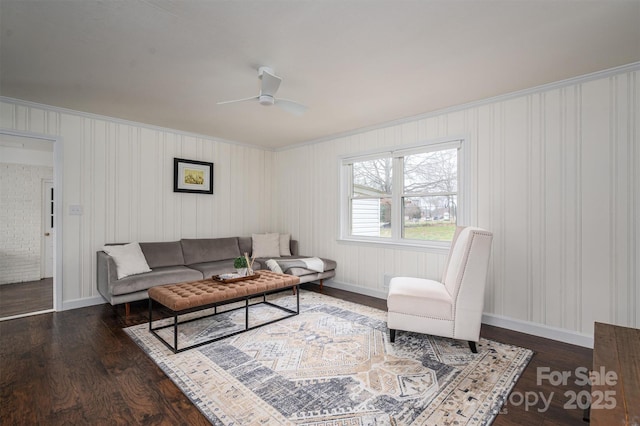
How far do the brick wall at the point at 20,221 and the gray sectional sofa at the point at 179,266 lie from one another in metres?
2.73

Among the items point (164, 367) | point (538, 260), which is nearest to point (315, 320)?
point (164, 367)

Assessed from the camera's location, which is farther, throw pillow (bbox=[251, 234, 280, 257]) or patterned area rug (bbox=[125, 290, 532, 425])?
throw pillow (bbox=[251, 234, 280, 257])

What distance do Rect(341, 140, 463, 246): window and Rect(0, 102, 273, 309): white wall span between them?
2136 millimetres

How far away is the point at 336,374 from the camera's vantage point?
2.27 meters

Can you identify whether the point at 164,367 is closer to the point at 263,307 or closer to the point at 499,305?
the point at 263,307

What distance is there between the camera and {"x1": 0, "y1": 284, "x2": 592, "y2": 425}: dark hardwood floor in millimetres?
1800

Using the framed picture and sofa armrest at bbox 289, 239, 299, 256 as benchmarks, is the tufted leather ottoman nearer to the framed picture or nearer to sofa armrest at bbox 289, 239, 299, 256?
sofa armrest at bbox 289, 239, 299, 256

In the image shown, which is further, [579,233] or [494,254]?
[494,254]

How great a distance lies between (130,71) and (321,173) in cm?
305

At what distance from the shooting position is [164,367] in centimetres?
235

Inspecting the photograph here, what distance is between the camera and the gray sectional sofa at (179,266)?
3.44 m

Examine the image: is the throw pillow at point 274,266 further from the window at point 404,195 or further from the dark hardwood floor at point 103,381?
the dark hardwood floor at point 103,381

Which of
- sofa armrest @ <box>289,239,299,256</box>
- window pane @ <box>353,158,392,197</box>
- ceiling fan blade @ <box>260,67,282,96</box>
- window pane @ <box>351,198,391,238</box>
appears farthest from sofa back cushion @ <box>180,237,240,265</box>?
ceiling fan blade @ <box>260,67,282,96</box>

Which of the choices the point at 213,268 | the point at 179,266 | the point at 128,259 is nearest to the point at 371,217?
the point at 213,268
